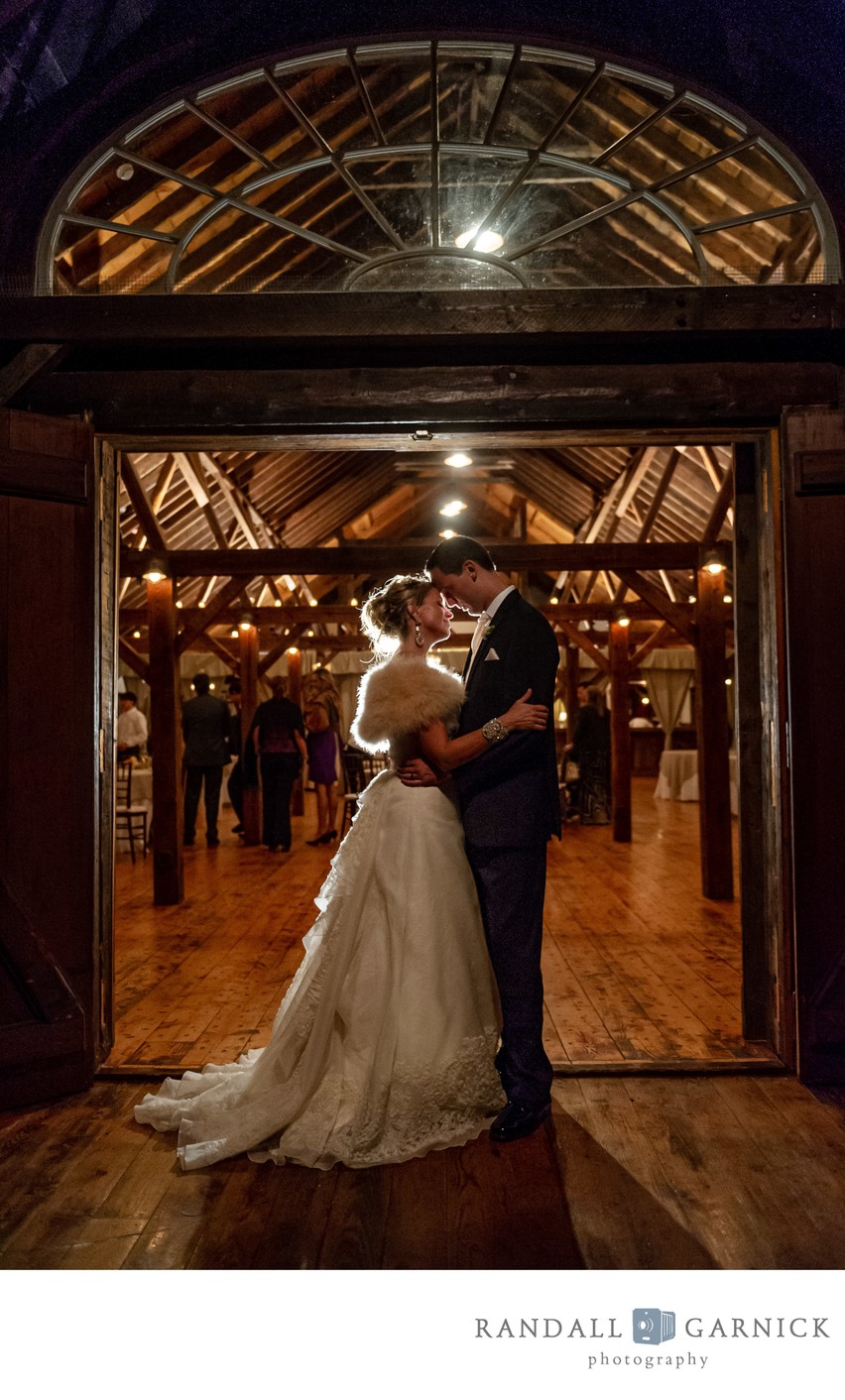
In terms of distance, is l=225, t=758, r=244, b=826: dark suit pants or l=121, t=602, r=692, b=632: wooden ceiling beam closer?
l=225, t=758, r=244, b=826: dark suit pants

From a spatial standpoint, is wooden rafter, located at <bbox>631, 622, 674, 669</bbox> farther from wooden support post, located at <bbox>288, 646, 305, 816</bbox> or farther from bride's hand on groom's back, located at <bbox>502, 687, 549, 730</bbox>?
bride's hand on groom's back, located at <bbox>502, 687, 549, 730</bbox>

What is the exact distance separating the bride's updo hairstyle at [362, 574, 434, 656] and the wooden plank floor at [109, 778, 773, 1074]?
1.62 m

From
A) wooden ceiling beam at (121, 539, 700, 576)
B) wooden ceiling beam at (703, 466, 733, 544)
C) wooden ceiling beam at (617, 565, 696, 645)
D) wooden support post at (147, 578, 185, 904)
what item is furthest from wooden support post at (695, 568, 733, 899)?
wooden support post at (147, 578, 185, 904)

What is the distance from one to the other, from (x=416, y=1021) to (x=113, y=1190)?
900 millimetres

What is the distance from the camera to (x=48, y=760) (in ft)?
11.2

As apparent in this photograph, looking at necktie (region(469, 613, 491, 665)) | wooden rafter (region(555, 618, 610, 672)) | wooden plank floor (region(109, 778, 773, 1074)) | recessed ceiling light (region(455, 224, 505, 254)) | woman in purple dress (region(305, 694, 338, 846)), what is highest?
recessed ceiling light (region(455, 224, 505, 254))

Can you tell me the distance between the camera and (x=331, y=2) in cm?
367

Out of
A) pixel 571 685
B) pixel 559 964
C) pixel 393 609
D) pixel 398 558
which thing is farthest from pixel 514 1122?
pixel 571 685

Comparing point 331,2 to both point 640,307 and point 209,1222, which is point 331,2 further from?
point 209,1222

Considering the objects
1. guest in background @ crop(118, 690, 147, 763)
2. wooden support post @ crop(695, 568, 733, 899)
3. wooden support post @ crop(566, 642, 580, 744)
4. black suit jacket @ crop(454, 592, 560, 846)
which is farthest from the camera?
wooden support post @ crop(566, 642, 580, 744)

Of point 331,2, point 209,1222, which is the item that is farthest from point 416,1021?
point 331,2

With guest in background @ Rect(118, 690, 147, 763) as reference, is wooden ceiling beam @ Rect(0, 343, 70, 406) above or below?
above

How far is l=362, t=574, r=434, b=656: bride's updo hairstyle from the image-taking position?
10.3 ft

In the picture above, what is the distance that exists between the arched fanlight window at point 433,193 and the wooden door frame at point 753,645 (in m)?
0.54
